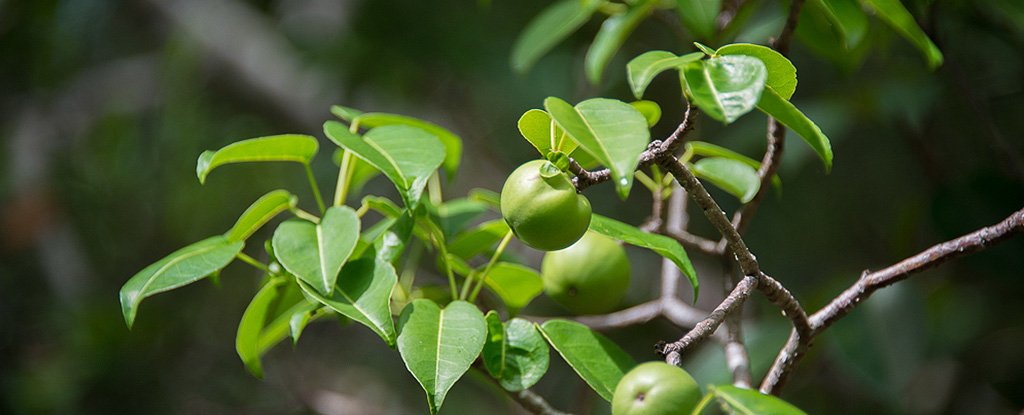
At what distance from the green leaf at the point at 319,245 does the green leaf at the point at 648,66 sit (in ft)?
1.17

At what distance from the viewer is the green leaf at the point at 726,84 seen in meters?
0.63

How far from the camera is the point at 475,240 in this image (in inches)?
44.1

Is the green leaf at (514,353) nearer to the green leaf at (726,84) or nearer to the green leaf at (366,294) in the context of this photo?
the green leaf at (366,294)

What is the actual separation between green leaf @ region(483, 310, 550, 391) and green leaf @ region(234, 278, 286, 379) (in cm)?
28

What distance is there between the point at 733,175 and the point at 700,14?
294 millimetres

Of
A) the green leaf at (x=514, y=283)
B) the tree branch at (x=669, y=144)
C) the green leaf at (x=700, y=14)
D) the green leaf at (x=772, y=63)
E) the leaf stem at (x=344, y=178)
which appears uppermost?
the green leaf at (x=772, y=63)

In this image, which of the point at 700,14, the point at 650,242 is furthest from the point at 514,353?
the point at 700,14

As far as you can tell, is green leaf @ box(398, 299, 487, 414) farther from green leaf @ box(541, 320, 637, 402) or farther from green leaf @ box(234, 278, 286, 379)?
green leaf @ box(234, 278, 286, 379)

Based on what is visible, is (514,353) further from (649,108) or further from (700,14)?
(700,14)

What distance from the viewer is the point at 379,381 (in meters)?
3.31

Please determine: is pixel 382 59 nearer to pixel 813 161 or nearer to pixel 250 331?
pixel 813 161

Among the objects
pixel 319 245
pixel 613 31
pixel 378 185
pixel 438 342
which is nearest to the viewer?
pixel 438 342

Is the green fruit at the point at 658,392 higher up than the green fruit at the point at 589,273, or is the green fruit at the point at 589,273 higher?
the green fruit at the point at 658,392

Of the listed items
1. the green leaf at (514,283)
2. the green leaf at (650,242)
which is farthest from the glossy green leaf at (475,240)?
the green leaf at (650,242)
